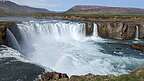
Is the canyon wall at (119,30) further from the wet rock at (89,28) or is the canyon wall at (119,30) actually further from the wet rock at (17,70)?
the wet rock at (17,70)

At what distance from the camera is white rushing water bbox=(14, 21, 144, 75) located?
80.0 ft

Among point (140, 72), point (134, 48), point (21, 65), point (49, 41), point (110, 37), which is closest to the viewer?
point (140, 72)

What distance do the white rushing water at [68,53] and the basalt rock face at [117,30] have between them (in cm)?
101

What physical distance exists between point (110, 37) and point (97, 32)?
1912 mm

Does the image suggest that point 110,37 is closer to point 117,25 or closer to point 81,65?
point 117,25

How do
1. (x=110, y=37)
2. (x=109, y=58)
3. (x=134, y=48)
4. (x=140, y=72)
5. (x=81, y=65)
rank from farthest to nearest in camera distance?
(x=110, y=37), (x=134, y=48), (x=109, y=58), (x=81, y=65), (x=140, y=72)

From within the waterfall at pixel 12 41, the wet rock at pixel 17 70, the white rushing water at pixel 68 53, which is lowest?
the white rushing water at pixel 68 53

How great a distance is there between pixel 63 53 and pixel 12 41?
187 inches

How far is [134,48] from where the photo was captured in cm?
3534

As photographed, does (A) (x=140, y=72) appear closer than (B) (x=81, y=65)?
Yes

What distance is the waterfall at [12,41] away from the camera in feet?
96.2

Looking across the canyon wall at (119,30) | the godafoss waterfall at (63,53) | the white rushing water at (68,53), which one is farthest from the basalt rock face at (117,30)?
the white rushing water at (68,53)

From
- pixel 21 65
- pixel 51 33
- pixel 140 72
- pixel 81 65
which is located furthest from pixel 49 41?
pixel 140 72

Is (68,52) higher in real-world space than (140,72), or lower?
lower
